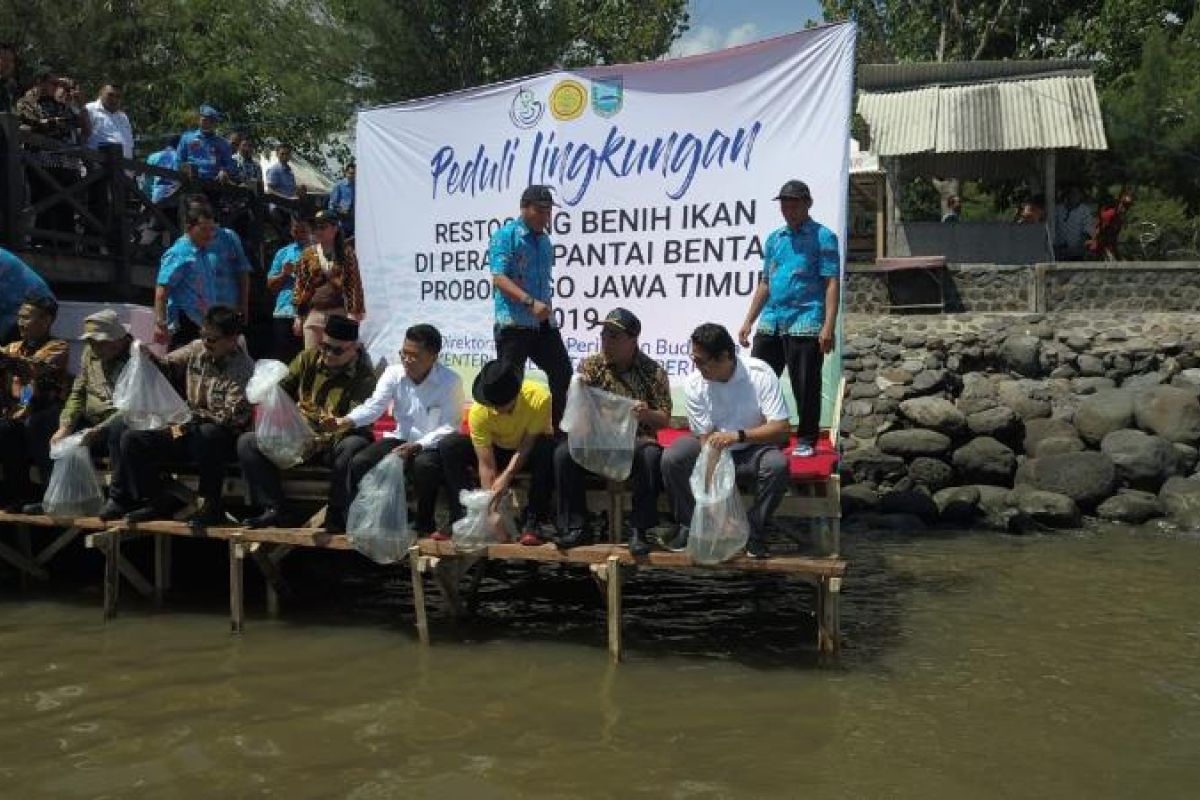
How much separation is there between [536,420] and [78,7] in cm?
1882

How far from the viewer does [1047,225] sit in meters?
17.5

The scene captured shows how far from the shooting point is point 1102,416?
12828mm

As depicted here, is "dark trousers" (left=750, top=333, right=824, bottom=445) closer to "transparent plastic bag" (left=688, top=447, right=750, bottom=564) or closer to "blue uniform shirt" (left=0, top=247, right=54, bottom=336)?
"transparent plastic bag" (left=688, top=447, right=750, bottom=564)

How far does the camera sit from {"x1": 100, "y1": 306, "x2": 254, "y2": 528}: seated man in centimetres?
719

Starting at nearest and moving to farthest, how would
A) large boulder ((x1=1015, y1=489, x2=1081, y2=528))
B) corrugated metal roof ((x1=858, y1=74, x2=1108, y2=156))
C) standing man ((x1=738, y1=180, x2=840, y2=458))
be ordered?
standing man ((x1=738, y1=180, x2=840, y2=458)) < large boulder ((x1=1015, y1=489, x2=1081, y2=528)) < corrugated metal roof ((x1=858, y1=74, x2=1108, y2=156))

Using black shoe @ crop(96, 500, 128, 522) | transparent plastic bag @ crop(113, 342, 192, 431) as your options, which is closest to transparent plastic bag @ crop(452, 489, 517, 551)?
transparent plastic bag @ crop(113, 342, 192, 431)

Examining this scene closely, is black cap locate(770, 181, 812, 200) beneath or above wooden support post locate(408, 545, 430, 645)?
above

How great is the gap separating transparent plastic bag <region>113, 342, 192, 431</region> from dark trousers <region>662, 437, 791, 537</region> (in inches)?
119

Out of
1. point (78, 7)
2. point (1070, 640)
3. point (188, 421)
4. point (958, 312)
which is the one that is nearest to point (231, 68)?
point (78, 7)

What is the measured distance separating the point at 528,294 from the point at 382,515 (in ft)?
5.43

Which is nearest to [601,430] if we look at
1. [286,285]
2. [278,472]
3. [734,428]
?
Result: [734,428]

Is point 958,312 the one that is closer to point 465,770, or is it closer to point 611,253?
point 611,253

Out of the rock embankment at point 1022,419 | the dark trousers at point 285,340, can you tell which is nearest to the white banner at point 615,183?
the dark trousers at point 285,340

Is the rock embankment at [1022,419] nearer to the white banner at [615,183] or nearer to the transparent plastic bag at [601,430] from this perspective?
the white banner at [615,183]
